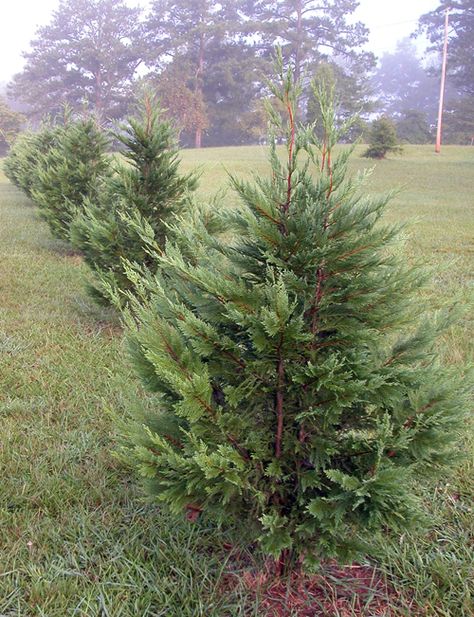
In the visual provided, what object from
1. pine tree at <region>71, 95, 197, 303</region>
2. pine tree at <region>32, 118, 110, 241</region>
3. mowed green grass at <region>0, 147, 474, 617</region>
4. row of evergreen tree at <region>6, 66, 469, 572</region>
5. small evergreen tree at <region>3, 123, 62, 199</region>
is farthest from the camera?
small evergreen tree at <region>3, 123, 62, 199</region>

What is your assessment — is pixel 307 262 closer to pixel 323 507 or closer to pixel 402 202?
pixel 323 507

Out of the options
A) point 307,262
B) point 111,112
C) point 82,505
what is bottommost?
point 82,505

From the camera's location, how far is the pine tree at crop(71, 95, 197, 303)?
194 inches

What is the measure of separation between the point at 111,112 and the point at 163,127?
107 feet

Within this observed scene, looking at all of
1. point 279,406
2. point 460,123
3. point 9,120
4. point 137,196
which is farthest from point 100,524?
point 460,123

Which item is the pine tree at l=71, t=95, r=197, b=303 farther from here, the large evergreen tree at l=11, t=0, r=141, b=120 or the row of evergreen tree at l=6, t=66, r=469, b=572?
the large evergreen tree at l=11, t=0, r=141, b=120

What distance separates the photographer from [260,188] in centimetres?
186

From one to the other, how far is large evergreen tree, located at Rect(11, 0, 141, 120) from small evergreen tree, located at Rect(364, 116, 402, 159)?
18717 mm

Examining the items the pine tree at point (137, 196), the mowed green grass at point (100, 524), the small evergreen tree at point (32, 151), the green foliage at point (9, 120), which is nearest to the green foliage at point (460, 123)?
the green foliage at point (9, 120)

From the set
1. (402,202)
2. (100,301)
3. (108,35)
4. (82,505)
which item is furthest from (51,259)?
(108,35)

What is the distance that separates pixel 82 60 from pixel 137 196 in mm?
36020

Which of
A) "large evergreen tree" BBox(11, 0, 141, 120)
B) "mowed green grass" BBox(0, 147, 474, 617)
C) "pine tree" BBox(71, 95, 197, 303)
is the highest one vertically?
"large evergreen tree" BBox(11, 0, 141, 120)

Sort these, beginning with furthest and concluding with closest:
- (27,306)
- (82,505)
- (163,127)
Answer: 1. (27,306)
2. (163,127)
3. (82,505)

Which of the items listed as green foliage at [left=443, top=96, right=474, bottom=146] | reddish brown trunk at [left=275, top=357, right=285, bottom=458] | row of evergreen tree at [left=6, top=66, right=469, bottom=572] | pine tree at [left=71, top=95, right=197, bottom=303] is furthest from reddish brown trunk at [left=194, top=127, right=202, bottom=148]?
reddish brown trunk at [left=275, top=357, right=285, bottom=458]
